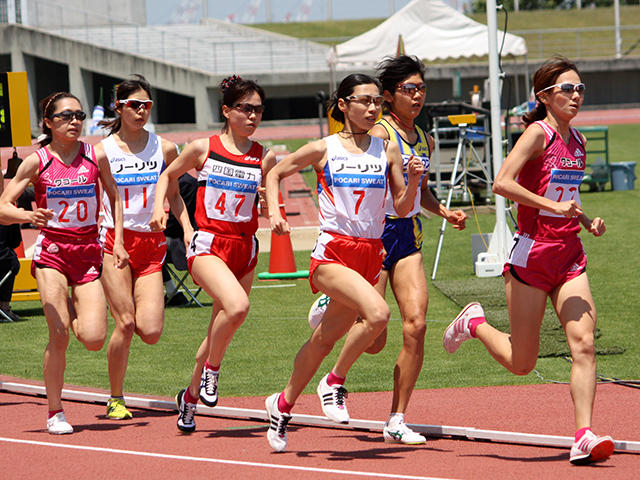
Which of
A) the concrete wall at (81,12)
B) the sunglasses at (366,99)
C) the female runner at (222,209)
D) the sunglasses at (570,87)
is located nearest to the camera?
the sunglasses at (570,87)

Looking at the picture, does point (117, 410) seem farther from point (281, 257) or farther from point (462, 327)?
point (281, 257)

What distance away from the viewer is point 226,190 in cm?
688

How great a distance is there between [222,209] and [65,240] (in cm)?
107

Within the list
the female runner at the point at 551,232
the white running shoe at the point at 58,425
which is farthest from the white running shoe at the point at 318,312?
the white running shoe at the point at 58,425

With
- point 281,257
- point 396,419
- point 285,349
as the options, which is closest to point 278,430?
point 396,419

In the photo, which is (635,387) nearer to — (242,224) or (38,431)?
(242,224)

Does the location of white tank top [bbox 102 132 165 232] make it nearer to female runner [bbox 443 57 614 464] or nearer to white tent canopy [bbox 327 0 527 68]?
female runner [bbox 443 57 614 464]

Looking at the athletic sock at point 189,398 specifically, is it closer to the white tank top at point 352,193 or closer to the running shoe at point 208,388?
the running shoe at point 208,388

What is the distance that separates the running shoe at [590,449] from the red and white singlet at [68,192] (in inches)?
135

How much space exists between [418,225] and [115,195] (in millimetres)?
2042

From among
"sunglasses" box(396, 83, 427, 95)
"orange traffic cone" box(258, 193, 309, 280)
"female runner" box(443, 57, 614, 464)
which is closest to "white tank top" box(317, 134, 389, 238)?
"sunglasses" box(396, 83, 427, 95)

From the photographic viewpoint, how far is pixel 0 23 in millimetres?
52875

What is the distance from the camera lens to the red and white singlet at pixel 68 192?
704 centimetres

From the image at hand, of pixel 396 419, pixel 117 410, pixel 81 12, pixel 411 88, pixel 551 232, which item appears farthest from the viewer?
pixel 81 12
